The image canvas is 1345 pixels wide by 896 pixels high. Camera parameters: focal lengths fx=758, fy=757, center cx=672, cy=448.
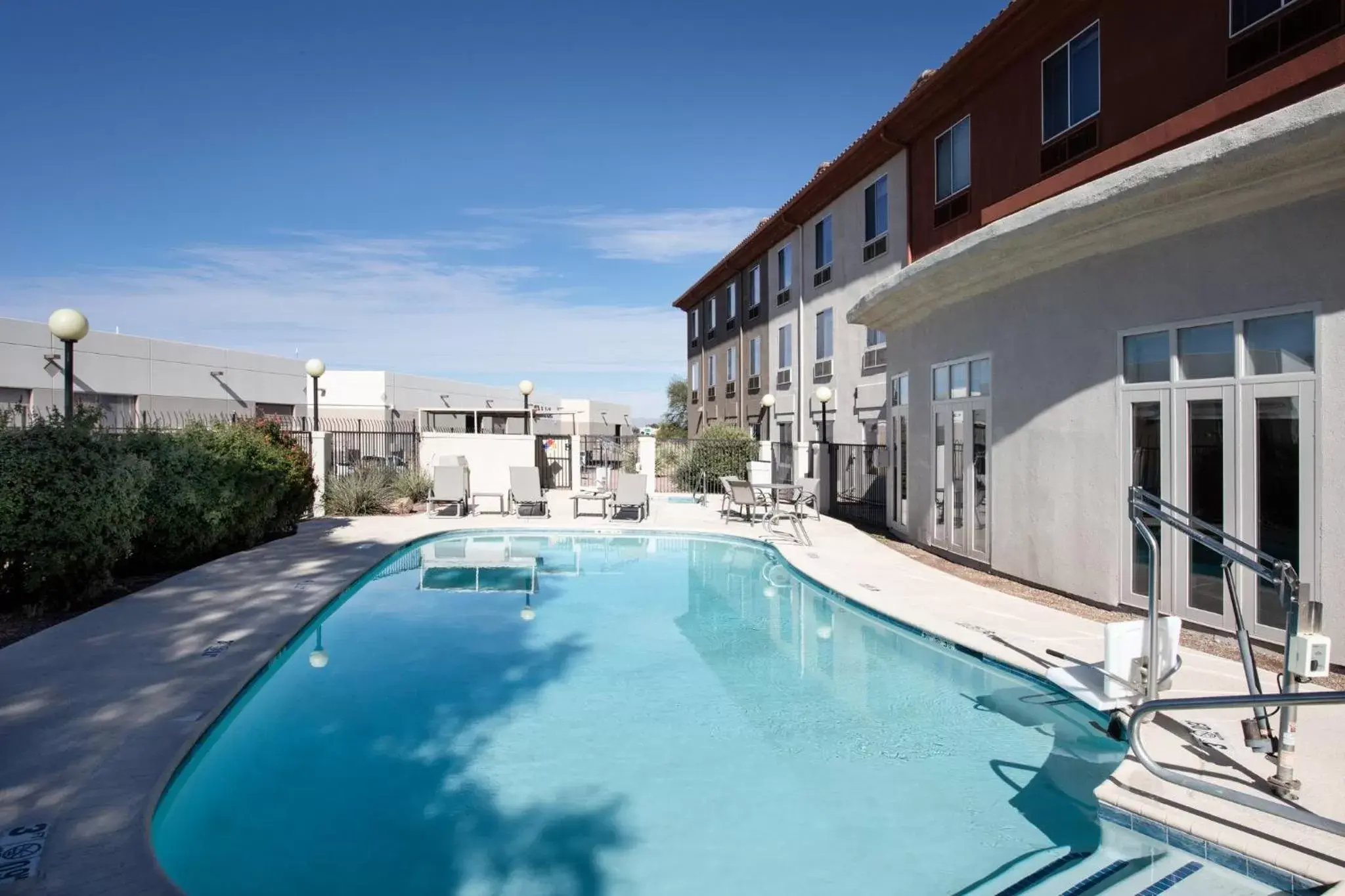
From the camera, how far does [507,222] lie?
92.8ft

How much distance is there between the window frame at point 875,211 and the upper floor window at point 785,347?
5216 mm

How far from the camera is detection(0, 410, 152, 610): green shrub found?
725 cm

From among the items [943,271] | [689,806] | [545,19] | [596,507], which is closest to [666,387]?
[596,507]

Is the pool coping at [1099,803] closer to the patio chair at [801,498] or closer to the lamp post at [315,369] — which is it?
→ the patio chair at [801,498]

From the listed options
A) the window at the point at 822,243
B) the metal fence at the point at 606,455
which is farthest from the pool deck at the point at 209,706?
the window at the point at 822,243

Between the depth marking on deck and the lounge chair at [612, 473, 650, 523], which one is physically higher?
the lounge chair at [612, 473, 650, 523]

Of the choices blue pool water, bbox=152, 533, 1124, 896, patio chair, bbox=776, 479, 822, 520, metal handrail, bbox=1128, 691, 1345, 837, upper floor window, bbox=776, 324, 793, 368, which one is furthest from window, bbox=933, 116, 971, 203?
metal handrail, bbox=1128, 691, 1345, 837

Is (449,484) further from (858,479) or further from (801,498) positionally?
(858,479)

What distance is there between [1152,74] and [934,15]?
748 cm

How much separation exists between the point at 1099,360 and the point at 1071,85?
5296 mm

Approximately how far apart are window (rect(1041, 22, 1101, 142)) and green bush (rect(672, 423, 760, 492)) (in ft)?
38.7

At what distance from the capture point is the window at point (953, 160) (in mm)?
13844

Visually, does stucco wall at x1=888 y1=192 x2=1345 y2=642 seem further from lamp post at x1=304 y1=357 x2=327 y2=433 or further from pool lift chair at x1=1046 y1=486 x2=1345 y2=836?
lamp post at x1=304 y1=357 x2=327 y2=433

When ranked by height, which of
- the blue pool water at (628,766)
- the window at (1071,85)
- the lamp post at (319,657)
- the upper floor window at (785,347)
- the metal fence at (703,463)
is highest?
the window at (1071,85)
